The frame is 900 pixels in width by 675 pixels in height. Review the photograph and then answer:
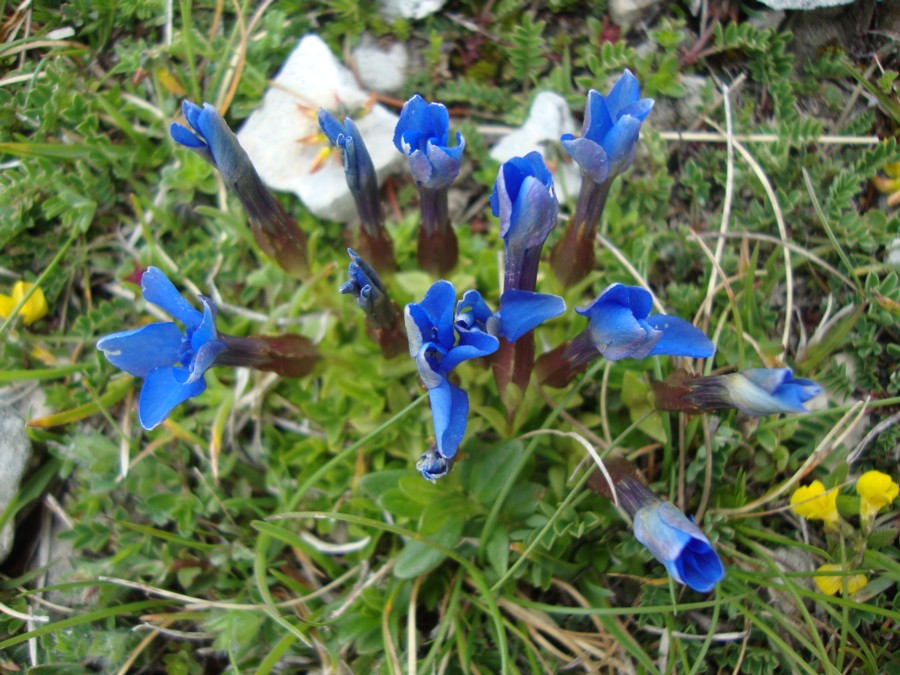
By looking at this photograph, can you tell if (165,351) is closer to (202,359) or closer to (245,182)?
(202,359)

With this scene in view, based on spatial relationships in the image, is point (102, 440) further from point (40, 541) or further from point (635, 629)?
point (635, 629)

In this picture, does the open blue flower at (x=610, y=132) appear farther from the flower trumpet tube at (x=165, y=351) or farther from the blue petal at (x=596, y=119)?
the flower trumpet tube at (x=165, y=351)

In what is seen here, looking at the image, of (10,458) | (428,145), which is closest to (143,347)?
(428,145)

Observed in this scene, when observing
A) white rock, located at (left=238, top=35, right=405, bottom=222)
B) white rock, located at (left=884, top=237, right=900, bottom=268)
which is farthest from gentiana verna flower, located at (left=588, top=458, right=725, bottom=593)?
white rock, located at (left=238, top=35, right=405, bottom=222)

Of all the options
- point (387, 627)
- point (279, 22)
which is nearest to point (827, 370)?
point (387, 627)

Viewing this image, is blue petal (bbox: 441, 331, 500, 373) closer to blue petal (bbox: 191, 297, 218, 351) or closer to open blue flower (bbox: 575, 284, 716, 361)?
open blue flower (bbox: 575, 284, 716, 361)

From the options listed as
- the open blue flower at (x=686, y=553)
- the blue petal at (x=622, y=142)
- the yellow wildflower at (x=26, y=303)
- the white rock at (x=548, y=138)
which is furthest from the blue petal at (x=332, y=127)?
the yellow wildflower at (x=26, y=303)
